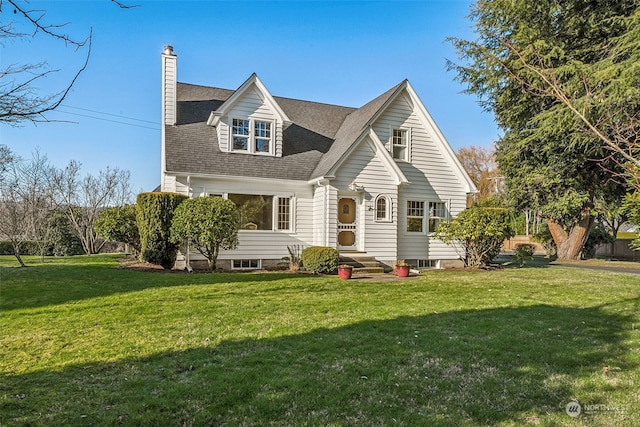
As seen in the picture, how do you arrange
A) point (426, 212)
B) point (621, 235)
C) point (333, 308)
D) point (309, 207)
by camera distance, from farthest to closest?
point (621, 235) < point (426, 212) < point (309, 207) < point (333, 308)

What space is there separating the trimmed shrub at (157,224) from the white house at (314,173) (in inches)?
46.1

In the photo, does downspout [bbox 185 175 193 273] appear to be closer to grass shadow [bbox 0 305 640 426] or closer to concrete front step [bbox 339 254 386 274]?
concrete front step [bbox 339 254 386 274]

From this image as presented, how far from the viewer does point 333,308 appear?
24.9 ft

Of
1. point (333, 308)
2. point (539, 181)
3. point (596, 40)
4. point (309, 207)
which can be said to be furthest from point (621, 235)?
point (333, 308)

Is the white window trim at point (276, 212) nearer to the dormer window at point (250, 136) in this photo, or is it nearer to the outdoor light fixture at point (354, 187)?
the dormer window at point (250, 136)

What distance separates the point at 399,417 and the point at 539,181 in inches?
801

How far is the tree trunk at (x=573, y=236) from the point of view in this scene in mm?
21625

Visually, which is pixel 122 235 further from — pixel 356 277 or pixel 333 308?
pixel 333 308

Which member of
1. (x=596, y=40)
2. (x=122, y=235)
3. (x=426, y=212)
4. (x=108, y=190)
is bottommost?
(x=122, y=235)

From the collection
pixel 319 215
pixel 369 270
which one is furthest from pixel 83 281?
pixel 369 270

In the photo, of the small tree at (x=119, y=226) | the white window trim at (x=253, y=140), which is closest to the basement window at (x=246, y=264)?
the small tree at (x=119, y=226)

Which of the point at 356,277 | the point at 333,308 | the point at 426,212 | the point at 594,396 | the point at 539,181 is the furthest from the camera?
the point at 539,181

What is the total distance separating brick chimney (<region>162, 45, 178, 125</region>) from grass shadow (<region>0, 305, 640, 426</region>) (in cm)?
1266

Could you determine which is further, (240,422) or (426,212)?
(426,212)
